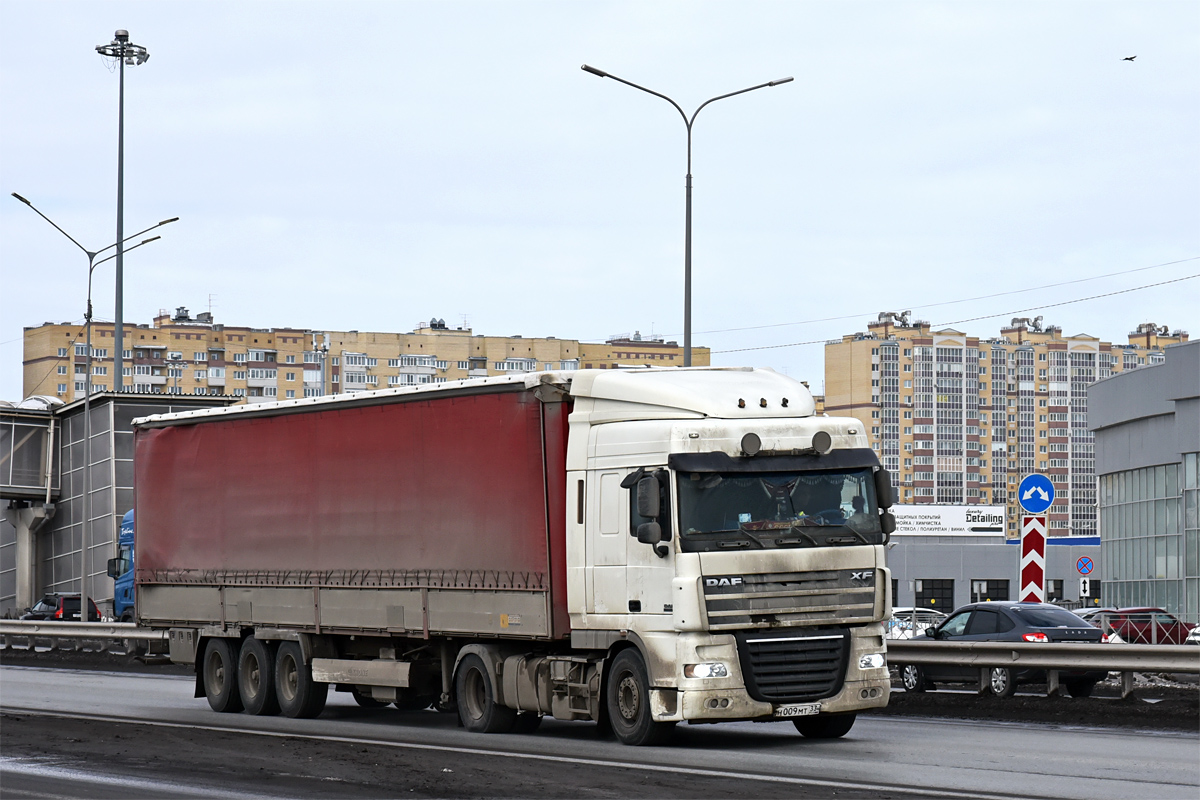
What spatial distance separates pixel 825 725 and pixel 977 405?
164 metres

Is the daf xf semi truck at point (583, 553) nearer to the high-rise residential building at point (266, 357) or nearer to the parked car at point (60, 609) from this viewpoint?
the parked car at point (60, 609)

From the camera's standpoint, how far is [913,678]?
74.5 feet

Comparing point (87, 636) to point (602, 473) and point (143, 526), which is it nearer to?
point (143, 526)

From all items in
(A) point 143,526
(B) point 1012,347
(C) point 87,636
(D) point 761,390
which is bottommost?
A: (C) point 87,636

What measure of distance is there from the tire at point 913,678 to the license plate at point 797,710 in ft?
26.3

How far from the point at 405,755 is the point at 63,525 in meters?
51.1

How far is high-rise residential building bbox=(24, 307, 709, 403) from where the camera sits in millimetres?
146250

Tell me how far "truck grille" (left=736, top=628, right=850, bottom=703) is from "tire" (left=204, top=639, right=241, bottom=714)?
7757 millimetres

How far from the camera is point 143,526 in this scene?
2170 cm

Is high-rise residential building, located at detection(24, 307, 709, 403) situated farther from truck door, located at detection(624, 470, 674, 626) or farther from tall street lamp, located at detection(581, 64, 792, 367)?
truck door, located at detection(624, 470, 674, 626)

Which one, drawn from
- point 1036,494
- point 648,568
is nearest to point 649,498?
point 648,568

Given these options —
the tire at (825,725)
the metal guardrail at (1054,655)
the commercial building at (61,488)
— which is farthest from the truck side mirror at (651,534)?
the commercial building at (61,488)

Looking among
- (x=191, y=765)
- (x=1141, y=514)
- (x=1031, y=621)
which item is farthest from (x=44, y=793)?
(x=1141, y=514)

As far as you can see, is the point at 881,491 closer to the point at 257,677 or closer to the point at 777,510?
the point at 777,510
